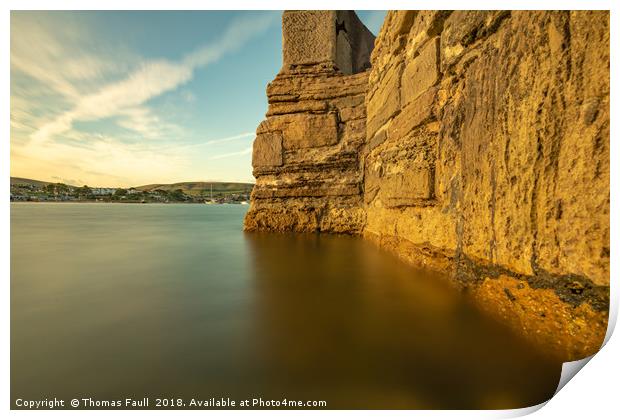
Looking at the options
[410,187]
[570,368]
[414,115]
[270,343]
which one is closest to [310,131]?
[414,115]

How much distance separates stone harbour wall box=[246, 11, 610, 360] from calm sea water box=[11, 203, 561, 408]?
28 cm

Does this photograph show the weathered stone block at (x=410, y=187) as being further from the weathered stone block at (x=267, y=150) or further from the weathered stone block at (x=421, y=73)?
the weathered stone block at (x=267, y=150)

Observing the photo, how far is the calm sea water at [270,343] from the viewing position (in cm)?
113

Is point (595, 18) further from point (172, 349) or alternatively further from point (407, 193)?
point (172, 349)

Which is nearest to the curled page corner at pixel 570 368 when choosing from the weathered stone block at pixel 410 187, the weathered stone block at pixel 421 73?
the weathered stone block at pixel 410 187

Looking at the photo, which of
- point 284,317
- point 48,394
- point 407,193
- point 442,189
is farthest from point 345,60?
point 48,394

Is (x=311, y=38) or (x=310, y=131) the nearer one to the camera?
(x=310, y=131)

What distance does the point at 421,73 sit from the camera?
2.79 m

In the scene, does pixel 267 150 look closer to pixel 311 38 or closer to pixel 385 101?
pixel 311 38

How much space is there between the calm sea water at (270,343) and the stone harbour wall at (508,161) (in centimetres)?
28

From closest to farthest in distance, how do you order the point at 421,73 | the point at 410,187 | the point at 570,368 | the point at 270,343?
the point at 570,368, the point at 270,343, the point at 421,73, the point at 410,187

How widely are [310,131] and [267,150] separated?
1198mm

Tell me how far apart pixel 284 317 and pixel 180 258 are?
2627 millimetres

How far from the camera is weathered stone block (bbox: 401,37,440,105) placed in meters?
2.49
